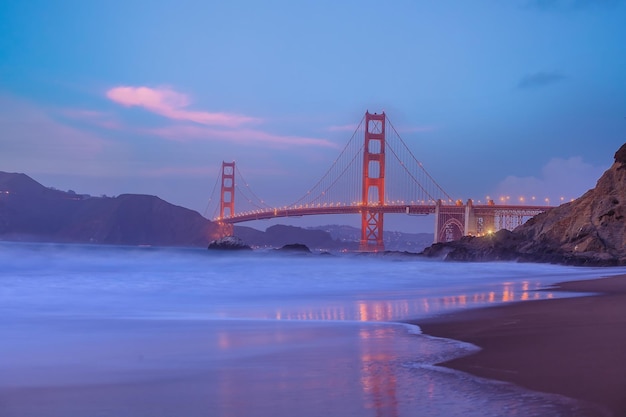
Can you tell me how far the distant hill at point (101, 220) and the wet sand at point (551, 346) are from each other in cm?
7204

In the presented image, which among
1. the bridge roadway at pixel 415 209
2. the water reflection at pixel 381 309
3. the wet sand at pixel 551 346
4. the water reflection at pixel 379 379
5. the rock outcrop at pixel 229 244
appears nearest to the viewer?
the water reflection at pixel 379 379

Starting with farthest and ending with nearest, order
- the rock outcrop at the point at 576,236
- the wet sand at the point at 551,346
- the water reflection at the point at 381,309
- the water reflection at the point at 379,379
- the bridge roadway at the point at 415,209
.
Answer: the bridge roadway at the point at 415,209 → the rock outcrop at the point at 576,236 → the water reflection at the point at 381,309 → the wet sand at the point at 551,346 → the water reflection at the point at 379,379

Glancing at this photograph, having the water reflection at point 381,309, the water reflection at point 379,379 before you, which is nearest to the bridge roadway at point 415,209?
the water reflection at point 381,309

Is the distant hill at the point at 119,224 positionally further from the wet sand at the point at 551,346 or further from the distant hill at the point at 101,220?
the wet sand at the point at 551,346

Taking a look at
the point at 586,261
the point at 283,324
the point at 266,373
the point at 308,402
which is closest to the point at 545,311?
the point at 283,324

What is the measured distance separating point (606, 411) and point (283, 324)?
3.67m

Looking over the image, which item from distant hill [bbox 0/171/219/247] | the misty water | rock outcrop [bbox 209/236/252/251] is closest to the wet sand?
the misty water

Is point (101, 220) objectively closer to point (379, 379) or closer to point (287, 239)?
point (287, 239)

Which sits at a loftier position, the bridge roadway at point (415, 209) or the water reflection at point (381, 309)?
the bridge roadway at point (415, 209)

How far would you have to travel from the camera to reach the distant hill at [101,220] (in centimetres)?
7969

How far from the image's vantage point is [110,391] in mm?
3154

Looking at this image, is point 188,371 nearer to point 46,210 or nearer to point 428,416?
point 428,416

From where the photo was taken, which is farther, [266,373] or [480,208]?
[480,208]

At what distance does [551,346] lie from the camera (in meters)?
4.26
